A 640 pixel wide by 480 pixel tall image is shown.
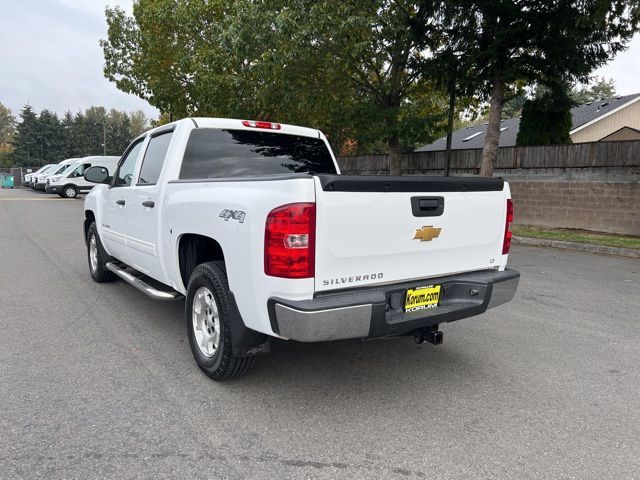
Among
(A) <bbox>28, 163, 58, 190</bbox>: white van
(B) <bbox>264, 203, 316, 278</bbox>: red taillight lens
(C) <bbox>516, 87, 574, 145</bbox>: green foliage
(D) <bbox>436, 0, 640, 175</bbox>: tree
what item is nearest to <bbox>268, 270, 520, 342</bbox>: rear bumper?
(B) <bbox>264, 203, 316, 278</bbox>: red taillight lens

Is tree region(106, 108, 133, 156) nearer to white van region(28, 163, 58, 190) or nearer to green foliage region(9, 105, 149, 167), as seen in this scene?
green foliage region(9, 105, 149, 167)

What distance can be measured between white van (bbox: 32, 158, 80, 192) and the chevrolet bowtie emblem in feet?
102

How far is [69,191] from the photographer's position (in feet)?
91.9

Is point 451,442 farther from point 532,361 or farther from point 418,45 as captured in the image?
point 418,45

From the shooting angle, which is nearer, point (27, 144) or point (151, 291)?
point (151, 291)

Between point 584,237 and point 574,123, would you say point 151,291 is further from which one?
point 574,123

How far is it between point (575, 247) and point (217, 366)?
9667 millimetres

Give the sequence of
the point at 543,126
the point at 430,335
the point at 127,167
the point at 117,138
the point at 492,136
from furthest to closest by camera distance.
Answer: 1. the point at 117,138
2. the point at 543,126
3. the point at 492,136
4. the point at 127,167
5. the point at 430,335

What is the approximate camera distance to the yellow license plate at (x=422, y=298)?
3.12 metres

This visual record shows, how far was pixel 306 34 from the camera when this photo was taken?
12672mm

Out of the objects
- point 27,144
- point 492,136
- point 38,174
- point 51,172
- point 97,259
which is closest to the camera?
point 97,259

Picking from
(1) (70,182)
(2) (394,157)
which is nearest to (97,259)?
(2) (394,157)

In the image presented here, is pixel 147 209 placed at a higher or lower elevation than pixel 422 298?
higher

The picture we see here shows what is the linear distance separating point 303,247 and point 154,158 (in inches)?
104
